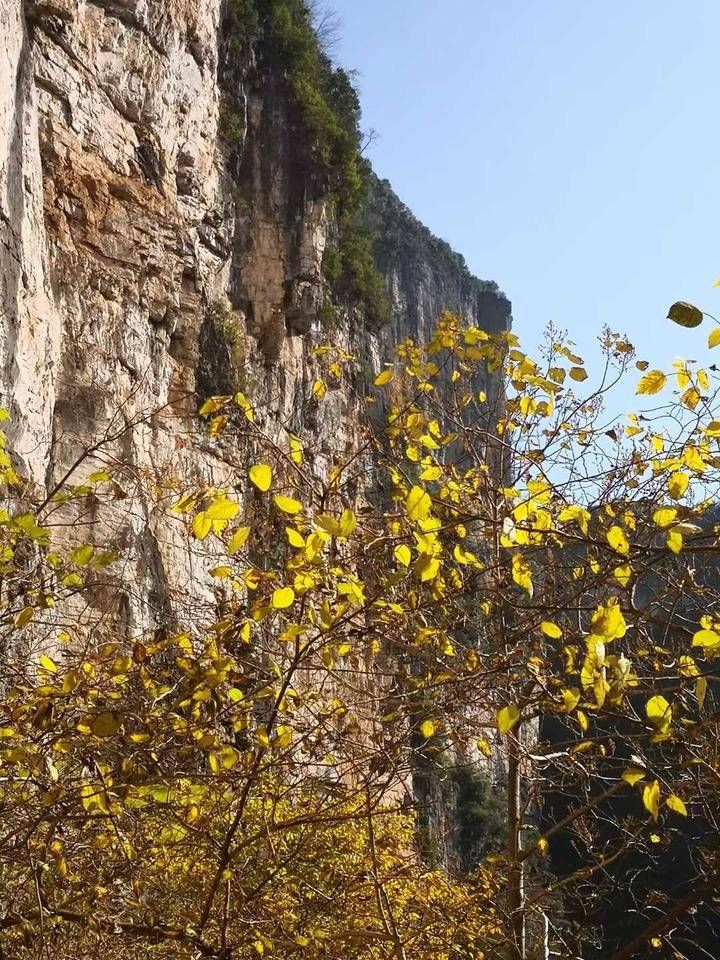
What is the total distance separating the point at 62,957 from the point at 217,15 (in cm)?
1723

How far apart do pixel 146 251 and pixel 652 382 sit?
11.8 m

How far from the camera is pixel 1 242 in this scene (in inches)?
285

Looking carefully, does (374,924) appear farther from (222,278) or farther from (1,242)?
(222,278)

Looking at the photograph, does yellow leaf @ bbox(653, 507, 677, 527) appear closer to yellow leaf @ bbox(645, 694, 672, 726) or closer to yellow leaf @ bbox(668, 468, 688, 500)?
yellow leaf @ bbox(668, 468, 688, 500)

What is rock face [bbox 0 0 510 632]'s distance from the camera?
9413mm

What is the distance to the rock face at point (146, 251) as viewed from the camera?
9.41 meters

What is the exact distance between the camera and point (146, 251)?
12.6m

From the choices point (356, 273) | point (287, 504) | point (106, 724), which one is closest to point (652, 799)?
point (287, 504)

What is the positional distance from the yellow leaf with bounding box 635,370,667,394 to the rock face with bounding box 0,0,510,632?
5427 millimetres

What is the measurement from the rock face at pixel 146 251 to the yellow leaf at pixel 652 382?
5427 mm

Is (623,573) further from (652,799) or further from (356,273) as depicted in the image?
(356,273)

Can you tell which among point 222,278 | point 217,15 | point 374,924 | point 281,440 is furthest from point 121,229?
point 374,924

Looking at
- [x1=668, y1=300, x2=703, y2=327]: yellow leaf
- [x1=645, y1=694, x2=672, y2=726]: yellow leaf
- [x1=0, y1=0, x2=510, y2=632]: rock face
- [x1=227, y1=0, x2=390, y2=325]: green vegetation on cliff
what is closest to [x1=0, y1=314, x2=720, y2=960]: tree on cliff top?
[x1=645, y1=694, x2=672, y2=726]: yellow leaf

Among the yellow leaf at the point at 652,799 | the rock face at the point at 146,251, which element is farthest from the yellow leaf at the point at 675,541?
the rock face at the point at 146,251
